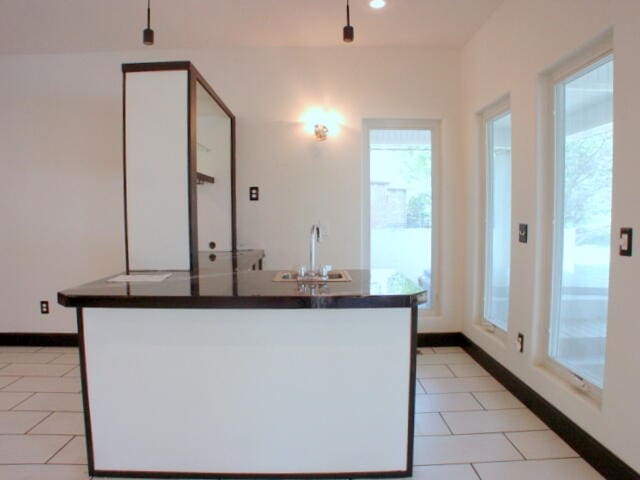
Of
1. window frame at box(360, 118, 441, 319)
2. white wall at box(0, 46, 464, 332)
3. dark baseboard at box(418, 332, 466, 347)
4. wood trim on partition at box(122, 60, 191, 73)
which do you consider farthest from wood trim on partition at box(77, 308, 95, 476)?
dark baseboard at box(418, 332, 466, 347)

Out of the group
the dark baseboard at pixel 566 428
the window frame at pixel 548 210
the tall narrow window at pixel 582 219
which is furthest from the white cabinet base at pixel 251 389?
the window frame at pixel 548 210

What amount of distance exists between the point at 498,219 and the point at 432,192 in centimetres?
73

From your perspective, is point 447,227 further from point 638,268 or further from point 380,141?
point 638,268

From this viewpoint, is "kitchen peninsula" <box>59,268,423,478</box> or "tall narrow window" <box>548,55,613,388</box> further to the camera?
"tall narrow window" <box>548,55,613,388</box>

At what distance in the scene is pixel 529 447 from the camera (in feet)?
6.72

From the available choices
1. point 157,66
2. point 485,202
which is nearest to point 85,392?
point 157,66

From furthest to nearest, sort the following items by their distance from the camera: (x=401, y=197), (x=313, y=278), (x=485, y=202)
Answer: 1. (x=401, y=197)
2. (x=485, y=202)
3. (x=313, y=278)

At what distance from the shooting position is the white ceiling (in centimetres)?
273

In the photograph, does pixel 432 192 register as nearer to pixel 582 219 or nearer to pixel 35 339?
pixel 582 219

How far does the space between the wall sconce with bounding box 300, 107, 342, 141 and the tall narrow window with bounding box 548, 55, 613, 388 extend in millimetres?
1742

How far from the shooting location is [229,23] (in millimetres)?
2998

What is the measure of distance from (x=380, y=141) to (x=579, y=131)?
1742 millimetres

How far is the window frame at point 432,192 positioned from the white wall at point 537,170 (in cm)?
27

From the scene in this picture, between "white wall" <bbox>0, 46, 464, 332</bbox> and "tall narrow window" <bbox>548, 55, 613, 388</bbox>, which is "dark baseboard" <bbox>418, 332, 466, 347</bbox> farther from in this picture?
"tall narrow window" <bbox>548, 55, 613, 388</bbox>
